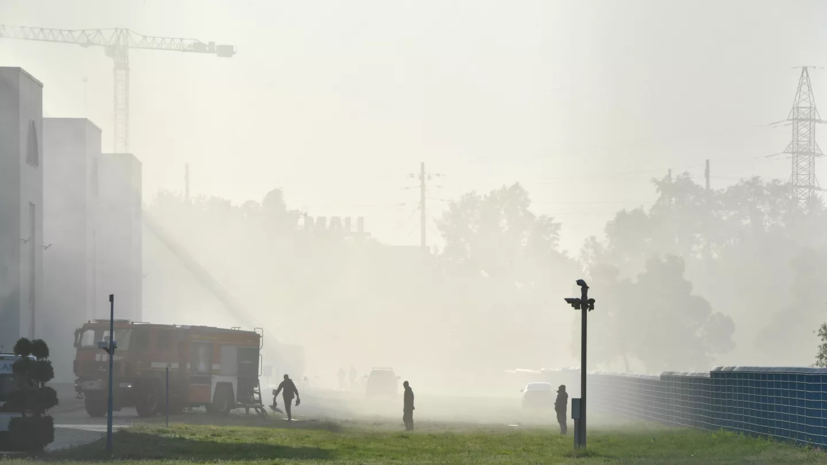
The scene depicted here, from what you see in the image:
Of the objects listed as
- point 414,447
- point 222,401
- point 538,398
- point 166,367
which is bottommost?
point 538,398

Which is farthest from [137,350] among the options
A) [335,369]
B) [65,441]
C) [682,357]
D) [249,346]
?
[335,369]

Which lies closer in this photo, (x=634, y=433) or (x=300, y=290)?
(x=634, y=433)

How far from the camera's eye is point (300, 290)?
166125 millimetres

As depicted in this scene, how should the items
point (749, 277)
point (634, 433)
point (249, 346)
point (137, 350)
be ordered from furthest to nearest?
point (749, 277) → point (249, 346) → point (137, 350) → point (634, 433)

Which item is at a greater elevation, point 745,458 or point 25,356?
point 25,356

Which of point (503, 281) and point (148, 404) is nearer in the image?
point (148, 404)

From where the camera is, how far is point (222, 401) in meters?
49.2

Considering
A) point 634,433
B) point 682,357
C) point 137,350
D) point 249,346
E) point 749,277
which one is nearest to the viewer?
point 634,433

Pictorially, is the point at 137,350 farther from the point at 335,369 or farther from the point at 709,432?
the point at 335,369

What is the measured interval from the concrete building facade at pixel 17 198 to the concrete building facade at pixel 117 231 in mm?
21564

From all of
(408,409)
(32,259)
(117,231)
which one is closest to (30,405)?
(408,409)

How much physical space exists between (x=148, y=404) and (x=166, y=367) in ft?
5.00

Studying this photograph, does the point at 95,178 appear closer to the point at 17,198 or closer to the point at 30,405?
the point at 17,198

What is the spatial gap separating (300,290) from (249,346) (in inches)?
4568
